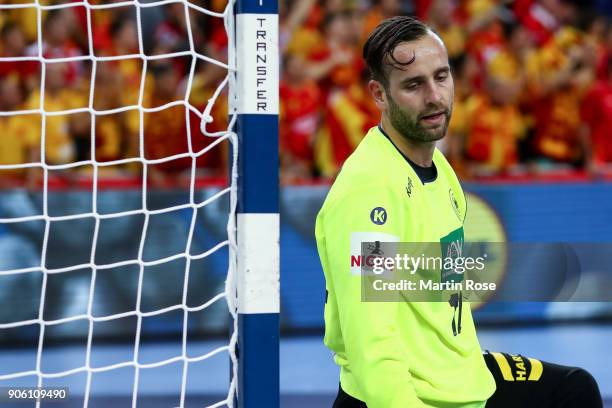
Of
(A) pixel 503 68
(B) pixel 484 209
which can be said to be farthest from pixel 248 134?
(A) pixel 503 68

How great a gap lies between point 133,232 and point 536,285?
328 cm

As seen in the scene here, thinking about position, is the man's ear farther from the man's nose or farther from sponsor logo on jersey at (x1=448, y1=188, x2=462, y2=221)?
sponsor logo on jersey at (x1=448, y1=188, x2=462, y2=221)

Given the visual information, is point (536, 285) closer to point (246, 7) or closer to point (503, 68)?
point (503, 68)

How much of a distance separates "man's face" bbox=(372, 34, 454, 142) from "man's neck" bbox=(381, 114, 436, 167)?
5 cm

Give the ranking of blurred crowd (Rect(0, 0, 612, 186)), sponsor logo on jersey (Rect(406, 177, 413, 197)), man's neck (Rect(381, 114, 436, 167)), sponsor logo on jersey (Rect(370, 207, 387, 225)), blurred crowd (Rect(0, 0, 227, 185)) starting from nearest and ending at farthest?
sponsor logo on jersey (Rect(370, 207, 387, 225))
sponsor logo on jersey (Rect(406, 177, 413, 197))
man's neck (Rect(381, 114, 436, 167))
blurred crowd (Rect(0, 0, 227, 185))
blurred crowd (Rect(0, 0, 612, 186))

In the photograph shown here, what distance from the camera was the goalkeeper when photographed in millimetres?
2510

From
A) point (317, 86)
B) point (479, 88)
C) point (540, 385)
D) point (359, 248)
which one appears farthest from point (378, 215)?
point (479, 88)

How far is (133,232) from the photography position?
775 cm

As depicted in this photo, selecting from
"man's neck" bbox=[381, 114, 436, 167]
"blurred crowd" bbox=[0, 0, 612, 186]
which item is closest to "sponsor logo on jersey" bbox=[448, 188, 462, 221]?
"man's neck" bbox=[381, 114, 436, 167]

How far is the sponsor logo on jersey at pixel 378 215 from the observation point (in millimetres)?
2598

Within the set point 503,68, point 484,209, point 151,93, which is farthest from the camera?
point 503,68

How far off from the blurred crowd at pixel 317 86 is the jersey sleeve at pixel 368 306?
4484 mm

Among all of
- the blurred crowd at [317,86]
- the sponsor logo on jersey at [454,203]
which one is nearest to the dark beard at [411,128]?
the sponsor logo on jersey at [454,203]

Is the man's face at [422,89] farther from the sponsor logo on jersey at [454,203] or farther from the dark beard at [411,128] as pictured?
the sponsor logo on jersey at [454,203]
